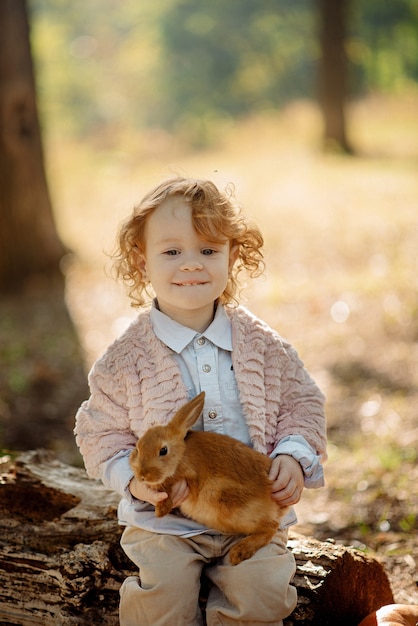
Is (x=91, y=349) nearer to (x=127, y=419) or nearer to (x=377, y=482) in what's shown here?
(x=377, y=482)

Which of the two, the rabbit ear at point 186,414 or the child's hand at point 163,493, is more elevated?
the rabbit ear at point 186,414

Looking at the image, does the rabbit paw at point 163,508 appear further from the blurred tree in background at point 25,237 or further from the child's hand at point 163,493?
the blurred tree in background at point 25,237

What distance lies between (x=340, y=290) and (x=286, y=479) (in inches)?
183

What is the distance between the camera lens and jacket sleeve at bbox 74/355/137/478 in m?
2.27

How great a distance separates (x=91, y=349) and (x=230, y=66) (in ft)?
71.6

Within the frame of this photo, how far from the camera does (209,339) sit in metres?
2.33

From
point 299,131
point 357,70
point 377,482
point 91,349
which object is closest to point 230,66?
point 357,70

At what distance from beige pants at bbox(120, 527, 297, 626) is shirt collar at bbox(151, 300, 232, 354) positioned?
63 centimetres

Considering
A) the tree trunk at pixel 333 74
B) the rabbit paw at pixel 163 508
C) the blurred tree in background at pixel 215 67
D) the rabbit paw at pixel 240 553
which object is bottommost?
the rabbit paw at pixel 240 553

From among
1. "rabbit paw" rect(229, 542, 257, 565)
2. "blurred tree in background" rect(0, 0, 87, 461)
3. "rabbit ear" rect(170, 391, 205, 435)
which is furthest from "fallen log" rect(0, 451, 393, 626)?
"blurred tree in background" rect(0, 0, 87, 461)

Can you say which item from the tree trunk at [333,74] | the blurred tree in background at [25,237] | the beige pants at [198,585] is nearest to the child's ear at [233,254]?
the beige pants at [198,585]

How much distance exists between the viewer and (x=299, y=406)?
93.0 inches

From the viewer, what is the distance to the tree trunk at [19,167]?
7.04 meters

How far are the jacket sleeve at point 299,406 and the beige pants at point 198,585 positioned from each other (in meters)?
0.37
